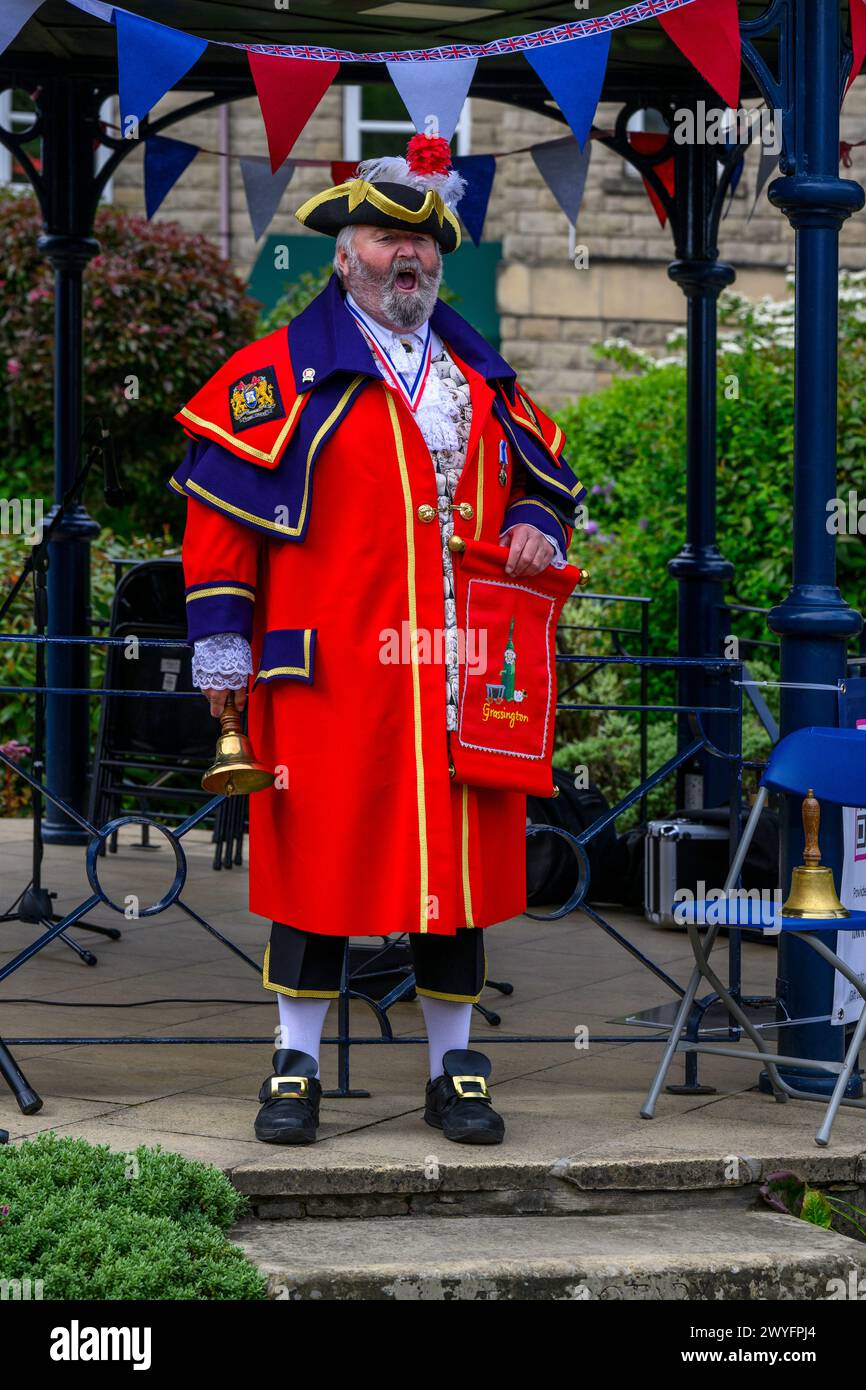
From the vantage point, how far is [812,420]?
4.66 metres

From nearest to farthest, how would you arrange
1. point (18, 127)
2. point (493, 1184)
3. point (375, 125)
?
point (493, 1184) → point (375, 125) → point (18, 127)

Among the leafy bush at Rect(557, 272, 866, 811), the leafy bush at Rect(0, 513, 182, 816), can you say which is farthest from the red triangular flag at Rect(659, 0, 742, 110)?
Answer: the leafy bush at Rect(0, 513, 182, 816)

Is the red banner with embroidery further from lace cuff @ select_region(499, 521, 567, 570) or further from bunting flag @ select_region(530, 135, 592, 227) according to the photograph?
bunting flag @ select_region(530, 135, 592, 227)

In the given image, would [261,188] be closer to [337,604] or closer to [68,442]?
[68,442]

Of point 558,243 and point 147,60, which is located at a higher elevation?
point 558,243

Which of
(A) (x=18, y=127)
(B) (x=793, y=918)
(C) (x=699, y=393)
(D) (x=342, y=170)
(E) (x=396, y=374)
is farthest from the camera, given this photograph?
(A) (x=18, y=127)

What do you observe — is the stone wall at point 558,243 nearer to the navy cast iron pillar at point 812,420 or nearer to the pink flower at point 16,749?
the pink flower at point 16,749

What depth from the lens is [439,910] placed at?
4070mm

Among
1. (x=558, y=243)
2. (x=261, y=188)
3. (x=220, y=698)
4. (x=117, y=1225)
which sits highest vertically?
(x=558, y=243)

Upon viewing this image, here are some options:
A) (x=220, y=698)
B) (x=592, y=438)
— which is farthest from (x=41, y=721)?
(x=592, y=438)

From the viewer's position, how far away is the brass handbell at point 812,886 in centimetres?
430

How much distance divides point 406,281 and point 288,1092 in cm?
174

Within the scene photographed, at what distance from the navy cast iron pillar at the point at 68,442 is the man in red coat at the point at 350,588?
3.40 m
